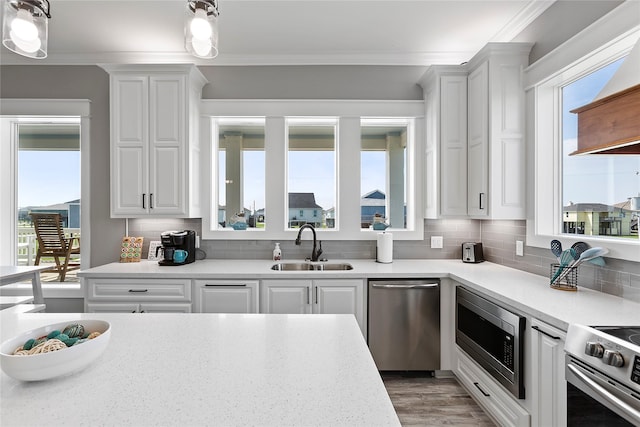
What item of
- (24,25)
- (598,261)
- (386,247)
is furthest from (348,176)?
(24,25)

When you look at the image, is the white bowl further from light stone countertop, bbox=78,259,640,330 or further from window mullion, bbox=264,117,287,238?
window mullion, bbox=264,117,287,238

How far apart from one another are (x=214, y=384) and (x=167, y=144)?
2509 mm

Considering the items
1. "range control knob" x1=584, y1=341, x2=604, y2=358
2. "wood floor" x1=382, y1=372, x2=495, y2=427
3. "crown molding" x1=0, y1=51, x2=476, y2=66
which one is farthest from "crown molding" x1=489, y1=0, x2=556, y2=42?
"wood floor" x1=382, y1=372, x2=495, y2=427

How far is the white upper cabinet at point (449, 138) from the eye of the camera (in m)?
2.78

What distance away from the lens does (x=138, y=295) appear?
2.51 metres

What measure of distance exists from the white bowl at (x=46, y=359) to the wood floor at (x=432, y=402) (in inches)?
76.4

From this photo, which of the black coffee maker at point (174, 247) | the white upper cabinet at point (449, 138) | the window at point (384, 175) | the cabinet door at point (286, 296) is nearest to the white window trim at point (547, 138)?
the white upper cabinet at point (449, 138)

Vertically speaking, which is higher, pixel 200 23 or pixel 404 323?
pixel 200 23

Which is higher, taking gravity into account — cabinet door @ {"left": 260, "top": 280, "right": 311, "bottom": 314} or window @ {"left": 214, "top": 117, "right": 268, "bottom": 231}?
window @ {"left": 214, "top": 117, "right": 268, "bottom": 231}

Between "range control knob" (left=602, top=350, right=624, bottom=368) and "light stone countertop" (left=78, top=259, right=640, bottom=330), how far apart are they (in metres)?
0.25

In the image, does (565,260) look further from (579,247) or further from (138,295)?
(138,295)

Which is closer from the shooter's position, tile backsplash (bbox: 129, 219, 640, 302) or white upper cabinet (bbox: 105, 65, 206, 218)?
white upper cabinet (bbox: 105, 65, 206, 218)

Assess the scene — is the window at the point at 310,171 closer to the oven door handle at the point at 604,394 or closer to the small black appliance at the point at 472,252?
the small black appliance at the point at 472,252

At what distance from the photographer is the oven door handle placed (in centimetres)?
103
